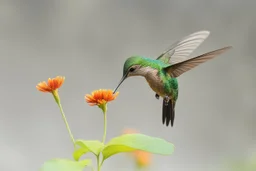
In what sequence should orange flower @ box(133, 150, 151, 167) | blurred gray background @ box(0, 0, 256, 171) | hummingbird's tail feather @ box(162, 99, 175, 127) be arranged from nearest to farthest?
hummingbird's tail feather @ box(162, 99, 175, 127)
orange flower @ box(133, 150, 151, 167)
blurred gray background @ box(0, 0, 256, 171)

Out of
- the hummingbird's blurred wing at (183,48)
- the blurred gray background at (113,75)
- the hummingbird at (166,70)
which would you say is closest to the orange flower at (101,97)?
the hummingbird at (166,70)

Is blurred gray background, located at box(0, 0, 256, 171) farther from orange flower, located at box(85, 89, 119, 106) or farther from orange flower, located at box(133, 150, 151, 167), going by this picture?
orange flower, located at box(85, 89, 119, 106)

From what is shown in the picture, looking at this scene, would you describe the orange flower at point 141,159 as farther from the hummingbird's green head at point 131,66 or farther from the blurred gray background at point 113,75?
the blurred gray background at point 113,75

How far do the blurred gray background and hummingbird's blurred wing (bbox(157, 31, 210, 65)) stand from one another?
143cm

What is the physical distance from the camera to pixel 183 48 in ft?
2.18

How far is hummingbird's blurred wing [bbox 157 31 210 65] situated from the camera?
61 centimetres

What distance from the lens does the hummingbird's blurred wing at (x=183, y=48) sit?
0.61 meters

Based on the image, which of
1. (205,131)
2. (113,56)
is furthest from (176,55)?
(205,131)

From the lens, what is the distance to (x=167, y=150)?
1.47 ft

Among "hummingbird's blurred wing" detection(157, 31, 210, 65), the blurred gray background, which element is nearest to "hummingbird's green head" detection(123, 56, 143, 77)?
"hummingbird's blurred wing" detection(157, 31, 210, 65)

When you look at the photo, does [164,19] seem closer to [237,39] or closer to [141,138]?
[237,39]

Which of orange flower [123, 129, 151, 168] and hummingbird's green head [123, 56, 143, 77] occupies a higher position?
hummingbird's green head [123, 56, 143, 77]

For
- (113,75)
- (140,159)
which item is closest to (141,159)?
(140,159)

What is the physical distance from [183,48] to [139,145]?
0.24 m
